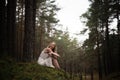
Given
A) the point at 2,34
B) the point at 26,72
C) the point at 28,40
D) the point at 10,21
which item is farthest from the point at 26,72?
the point at 10,21

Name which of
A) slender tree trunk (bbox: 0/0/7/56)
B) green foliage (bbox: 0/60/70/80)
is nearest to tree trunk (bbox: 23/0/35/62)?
green foliage (bbox: 0/60/70/80)

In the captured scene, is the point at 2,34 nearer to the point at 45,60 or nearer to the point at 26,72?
the point at 45,60

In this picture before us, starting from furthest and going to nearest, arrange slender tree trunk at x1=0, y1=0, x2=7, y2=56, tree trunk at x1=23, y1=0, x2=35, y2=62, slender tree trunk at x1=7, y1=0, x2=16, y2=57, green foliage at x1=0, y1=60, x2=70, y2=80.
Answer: slender tree trunk at x1=7, y1=0, x2=16, y2=57 → slender tree trunk at x1=0, y1=0, x2=7, y2=56 → tree trunk at x1=23, y1=0, x2=35, y2=62 → green foliage at x1=0, y1=60, x2=70, y2=80

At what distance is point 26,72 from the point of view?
310 inches

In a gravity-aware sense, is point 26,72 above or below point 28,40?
below

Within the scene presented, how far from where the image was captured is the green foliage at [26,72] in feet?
24.0

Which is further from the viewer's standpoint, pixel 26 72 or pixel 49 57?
pixel 49 57

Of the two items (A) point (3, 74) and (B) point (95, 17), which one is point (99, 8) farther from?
(A) point (3, 74)

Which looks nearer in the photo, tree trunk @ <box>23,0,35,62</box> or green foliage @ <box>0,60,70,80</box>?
green foliage @ <box>0,60,70,80</box>

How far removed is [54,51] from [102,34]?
24.8 meters

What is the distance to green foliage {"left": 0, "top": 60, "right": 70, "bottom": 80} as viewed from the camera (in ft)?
24.0

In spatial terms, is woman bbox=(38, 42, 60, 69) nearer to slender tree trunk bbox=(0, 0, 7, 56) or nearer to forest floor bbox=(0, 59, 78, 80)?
forest floor bbox=(0, 59, 78, 80)

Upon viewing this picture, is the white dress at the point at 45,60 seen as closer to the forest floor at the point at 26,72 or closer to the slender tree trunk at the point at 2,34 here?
the forest floor at the point at 26,72

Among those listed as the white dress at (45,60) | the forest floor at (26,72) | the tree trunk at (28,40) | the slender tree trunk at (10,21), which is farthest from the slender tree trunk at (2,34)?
the forest floor at (26,72)
